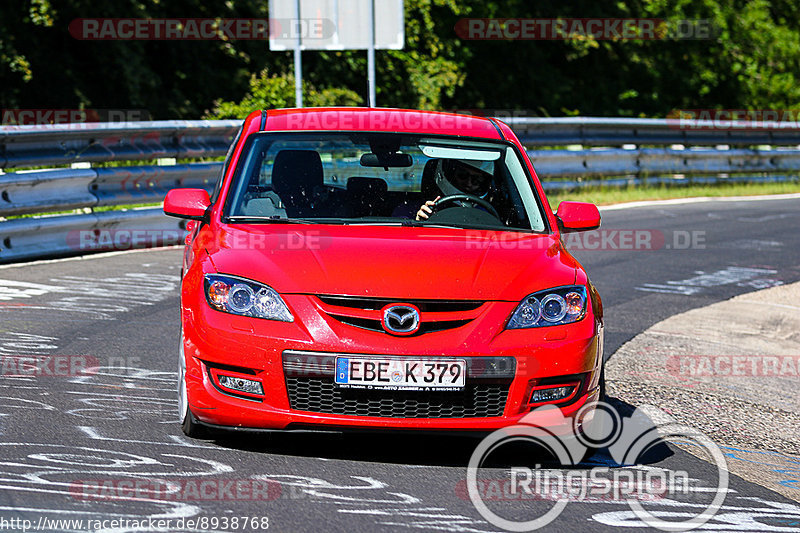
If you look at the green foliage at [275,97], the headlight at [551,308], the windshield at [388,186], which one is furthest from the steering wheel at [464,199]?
the green foliage at [275,97]

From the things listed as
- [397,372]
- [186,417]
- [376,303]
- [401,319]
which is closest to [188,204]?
[186,417]

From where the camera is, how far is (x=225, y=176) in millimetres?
6387

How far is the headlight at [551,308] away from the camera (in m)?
5.31

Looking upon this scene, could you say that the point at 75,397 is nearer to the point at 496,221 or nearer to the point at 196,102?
the point at 496,221

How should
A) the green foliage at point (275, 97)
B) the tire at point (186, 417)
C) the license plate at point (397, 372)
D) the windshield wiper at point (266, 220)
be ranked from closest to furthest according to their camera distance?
1. the license plate at point (397, 372)
2. the tire at point (186, 417)
3. the windshield wiper at point (266, 220)
4. the green foliage at point (275, 97)

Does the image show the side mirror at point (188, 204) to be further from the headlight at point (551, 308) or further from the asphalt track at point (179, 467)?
the headlight at point (551, 308)

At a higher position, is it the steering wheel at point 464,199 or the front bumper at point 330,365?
the steering wheel at point 464,199

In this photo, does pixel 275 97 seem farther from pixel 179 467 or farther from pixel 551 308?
pixel 179 467

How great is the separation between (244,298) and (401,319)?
67cm

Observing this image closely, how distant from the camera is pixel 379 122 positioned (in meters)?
6.82

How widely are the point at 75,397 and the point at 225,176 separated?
131 cm

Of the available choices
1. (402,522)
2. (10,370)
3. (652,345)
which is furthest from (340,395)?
(652,345)

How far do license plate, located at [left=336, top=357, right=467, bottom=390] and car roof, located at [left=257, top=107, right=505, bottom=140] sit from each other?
1.95 metres

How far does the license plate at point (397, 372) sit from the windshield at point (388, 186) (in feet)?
3.84
